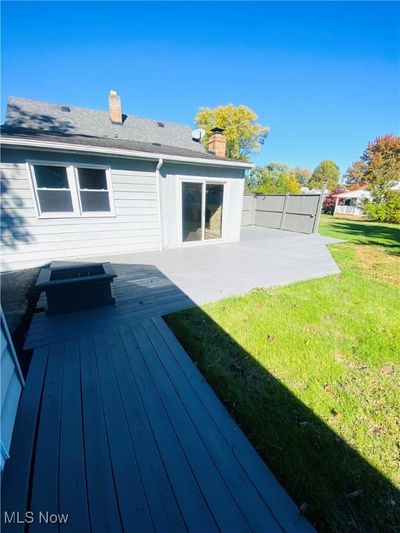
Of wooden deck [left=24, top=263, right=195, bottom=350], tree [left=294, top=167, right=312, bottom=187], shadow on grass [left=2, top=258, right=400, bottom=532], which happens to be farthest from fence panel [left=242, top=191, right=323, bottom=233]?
tree [left=294, top=167, right=312, bottom=187]

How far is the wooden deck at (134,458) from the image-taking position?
118cm

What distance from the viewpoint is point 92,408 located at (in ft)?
5.90

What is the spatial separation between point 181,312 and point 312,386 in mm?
1925

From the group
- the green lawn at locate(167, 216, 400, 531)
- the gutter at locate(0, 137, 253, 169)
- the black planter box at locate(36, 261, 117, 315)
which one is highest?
the gutter at locate(0, 137, 253, 169)

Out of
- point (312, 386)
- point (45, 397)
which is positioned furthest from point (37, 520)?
point (312, 386)

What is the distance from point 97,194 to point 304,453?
6637 mm

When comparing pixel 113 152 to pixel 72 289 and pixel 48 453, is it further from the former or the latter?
pixel 48 453

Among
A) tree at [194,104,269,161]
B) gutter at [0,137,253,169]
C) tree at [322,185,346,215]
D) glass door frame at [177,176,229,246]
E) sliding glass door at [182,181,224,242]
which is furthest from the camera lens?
tree at [322,185,346,215]

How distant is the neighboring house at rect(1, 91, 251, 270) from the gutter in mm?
20

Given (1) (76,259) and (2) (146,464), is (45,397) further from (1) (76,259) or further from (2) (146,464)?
(1) (76,259)

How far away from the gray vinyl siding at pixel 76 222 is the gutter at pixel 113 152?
1.04ft

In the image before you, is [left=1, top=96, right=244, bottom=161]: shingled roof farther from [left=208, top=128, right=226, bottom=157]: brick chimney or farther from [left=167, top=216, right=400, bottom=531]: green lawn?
[left=167, top=216, right=400, bottom=531]: green lawn

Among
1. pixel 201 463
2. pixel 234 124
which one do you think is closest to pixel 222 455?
pixel 201 463

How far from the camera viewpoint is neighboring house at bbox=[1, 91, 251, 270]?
525cm
